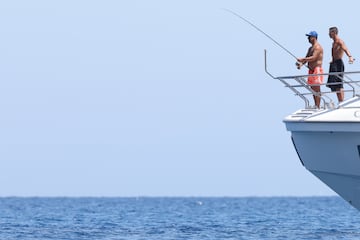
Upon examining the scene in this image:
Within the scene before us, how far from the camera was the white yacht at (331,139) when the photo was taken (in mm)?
20812

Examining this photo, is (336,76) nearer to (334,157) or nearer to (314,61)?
(314,61)

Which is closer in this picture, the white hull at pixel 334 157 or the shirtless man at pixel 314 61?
the white hull at pixel 334 157

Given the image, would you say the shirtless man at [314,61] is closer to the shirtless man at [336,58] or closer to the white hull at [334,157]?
the shirtless man at [336,58]

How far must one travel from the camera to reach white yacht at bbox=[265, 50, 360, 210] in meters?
20.8

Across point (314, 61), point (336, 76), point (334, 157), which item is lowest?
point (334, 157)

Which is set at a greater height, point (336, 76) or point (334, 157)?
point (336, 76)

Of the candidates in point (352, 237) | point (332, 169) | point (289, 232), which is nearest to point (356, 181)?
point (332, 169)

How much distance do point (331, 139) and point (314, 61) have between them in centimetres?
178

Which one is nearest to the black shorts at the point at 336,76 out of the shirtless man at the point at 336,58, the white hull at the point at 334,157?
the shirtless man at the point at 336,58

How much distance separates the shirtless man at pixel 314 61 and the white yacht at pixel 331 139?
0.16 metres

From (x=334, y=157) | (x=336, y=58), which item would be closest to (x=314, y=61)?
(x=336, y=58)

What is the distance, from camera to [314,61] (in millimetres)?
22250

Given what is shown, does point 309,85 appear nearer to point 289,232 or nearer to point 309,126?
point 309,126

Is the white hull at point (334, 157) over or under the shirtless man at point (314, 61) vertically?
under
